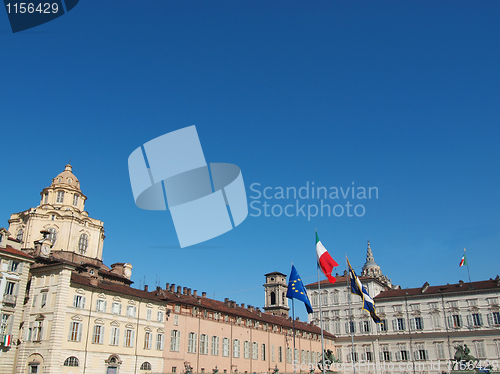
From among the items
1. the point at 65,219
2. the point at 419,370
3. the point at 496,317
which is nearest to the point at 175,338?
the point at 65,219

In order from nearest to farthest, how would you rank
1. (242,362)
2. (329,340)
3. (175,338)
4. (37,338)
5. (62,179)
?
(37,338), (175,338), (242,362), (62,179), (329,340)

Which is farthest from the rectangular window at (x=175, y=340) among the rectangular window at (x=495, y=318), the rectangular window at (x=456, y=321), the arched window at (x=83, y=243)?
the rectangular window at (x=495, y=318)

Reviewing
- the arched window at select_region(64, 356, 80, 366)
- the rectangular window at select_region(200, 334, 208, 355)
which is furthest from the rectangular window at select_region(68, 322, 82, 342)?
the rectangular window at select_region(200, 334, 208, 355)

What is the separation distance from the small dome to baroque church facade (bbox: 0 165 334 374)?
0.54ft

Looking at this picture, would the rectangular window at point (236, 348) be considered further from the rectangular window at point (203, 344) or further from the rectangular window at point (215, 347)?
the rectangular window at point (203, 344)

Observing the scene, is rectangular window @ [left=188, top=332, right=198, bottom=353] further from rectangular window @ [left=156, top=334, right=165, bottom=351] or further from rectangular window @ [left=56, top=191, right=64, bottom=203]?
rectangular window @ [left=56, top=191, right=64, bottom=203]

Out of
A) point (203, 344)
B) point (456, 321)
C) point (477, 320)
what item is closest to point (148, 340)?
point (203, 344)

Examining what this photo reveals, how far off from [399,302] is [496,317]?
15856 mm

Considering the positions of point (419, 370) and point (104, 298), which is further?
point (419, 370)

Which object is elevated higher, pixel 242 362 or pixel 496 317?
pixel 496 317

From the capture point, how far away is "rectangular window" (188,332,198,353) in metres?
58.8

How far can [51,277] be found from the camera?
47.3 metres

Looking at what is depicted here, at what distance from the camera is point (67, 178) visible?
81750 mm

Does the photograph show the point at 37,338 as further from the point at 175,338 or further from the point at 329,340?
the point at 329,340
